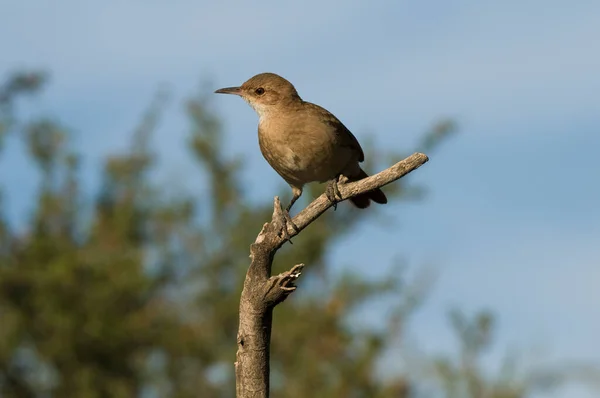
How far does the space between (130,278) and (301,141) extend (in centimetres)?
1044

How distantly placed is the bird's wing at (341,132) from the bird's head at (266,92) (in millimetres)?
308

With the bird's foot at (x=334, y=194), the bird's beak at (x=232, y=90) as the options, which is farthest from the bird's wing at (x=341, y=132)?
the bird's foot at (x=334, y=194)

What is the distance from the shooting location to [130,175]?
18.9m

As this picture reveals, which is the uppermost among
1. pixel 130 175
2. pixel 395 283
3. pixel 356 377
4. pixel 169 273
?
pixel 130 175

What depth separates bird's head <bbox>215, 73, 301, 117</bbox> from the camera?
8359 mm

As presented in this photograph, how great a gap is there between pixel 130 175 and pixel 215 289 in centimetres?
269

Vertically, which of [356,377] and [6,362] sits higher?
[6,362]

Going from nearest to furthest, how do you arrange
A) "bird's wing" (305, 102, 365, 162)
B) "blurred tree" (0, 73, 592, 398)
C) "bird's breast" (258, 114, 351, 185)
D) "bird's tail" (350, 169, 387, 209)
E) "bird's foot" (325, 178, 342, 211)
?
"bird's foot" (325, 178, 342, 211) < "bird's breast" (258, 114, 351, 185) < "bird's wing" (305, 102, 365, 162) < "bird's tail" (350, 169, 387, 209) < "blurred tree" (0, 73, 592, 398)

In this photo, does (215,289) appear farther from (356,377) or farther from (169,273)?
(356,377)

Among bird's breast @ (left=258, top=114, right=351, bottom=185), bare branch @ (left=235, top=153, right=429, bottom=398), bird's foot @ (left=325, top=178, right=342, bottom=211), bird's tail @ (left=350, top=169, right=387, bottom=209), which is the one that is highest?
bird's breast @ (left=258, top=114, right=351, bottom=185)

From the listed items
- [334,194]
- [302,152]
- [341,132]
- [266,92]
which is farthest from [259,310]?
[266,92]

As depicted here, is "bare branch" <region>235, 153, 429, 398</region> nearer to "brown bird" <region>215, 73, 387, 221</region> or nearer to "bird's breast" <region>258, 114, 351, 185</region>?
"brown bird" <region>215, 73, 387, 221</region>

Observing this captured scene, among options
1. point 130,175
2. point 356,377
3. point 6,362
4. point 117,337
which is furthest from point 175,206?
point 356,377

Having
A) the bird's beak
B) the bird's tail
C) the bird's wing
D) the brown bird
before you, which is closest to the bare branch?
the brown bird
